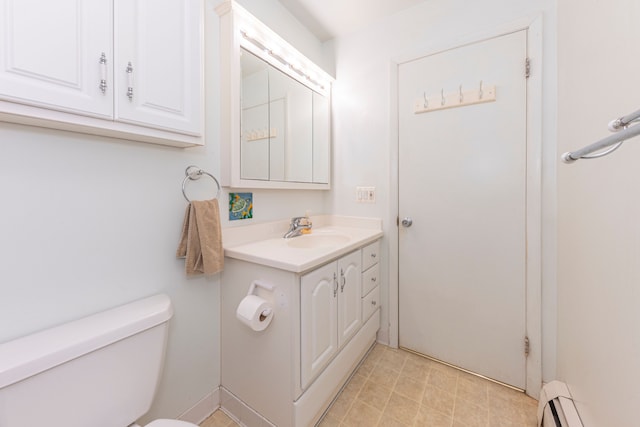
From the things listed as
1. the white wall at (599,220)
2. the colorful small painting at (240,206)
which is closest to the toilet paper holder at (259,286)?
the colorful small painting at (240,206)

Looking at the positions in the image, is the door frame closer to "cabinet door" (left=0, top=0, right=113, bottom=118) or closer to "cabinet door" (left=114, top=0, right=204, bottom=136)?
"cabinet door" (left=114, top=0, right=204, bottom=136)

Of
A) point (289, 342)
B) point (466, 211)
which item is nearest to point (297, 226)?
point (289, 342)

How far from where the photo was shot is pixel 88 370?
2.43 ft

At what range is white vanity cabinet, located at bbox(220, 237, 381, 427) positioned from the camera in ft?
3.51

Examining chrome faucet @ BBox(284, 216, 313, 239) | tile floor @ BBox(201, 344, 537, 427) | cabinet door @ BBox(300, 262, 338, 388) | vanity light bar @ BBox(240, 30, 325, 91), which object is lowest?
tile floor @ BBox(201, 344, 537, 427)

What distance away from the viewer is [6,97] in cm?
61

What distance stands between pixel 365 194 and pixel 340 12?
1.33 m

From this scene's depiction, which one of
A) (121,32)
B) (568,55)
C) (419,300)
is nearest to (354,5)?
(568,55)

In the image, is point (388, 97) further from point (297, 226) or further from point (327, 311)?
point (327, 311)

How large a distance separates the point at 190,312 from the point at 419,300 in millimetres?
1485

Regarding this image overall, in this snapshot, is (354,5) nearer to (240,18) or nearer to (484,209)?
(240,18)

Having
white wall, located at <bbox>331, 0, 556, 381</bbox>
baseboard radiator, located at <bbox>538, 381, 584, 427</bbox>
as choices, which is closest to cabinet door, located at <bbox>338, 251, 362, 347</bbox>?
white wall, located at <bbox>331, 0, 556, 381</bbox>

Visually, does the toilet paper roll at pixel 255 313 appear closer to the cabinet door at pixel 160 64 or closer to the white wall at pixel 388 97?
the cabinet door at pixel 160 64

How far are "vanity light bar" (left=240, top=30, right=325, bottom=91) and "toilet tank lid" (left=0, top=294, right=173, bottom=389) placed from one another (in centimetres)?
142
